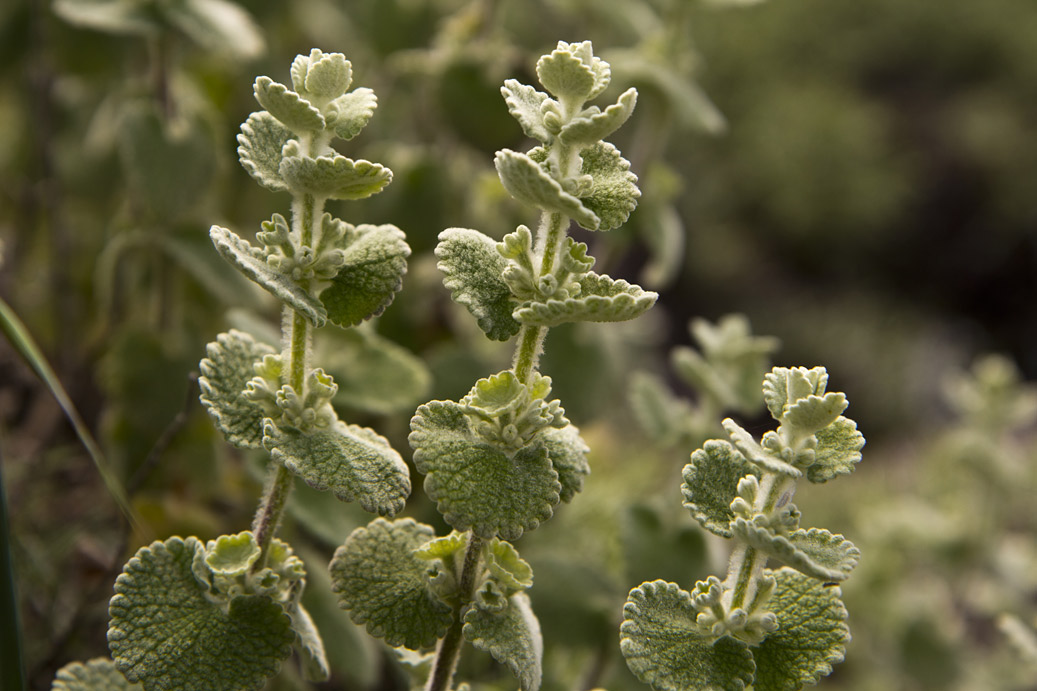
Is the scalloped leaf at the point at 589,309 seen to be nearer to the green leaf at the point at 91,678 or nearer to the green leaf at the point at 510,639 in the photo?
the green leaf at the point at 510,639

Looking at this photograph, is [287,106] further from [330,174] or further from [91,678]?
[91,678]

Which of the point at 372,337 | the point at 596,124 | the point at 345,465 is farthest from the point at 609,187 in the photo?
the point at 372,337

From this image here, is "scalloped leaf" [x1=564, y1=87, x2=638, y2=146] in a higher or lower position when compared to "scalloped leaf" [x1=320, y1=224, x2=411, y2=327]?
higher

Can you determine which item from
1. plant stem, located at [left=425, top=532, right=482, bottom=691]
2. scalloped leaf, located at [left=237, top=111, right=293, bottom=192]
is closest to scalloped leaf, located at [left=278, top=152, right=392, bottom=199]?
scalloped leaf, located at [left=237, top=111, right=293, bottom=192]

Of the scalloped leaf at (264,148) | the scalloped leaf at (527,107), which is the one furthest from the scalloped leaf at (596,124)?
the scalloped leaf at (264,148)

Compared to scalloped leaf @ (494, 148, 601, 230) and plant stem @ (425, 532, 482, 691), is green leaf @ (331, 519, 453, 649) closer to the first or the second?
plant stem @ (425, 532, 482, 691)
